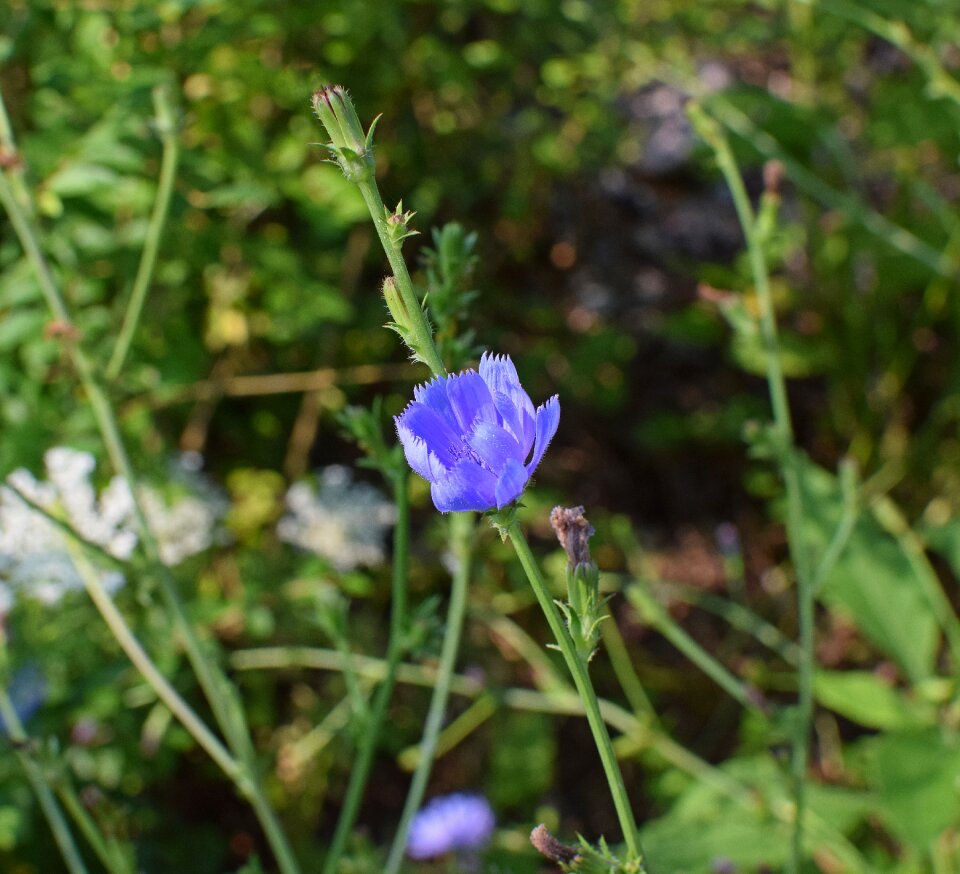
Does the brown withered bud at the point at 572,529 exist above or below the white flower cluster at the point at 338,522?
above

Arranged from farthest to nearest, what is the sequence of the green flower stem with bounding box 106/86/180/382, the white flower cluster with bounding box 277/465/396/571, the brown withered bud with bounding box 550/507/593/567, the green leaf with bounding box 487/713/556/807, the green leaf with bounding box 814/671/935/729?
the green leaf with bounding box 487/713/556/807 → the white flower cluster with bounding box 277/465/396/571 → the green leaf with bounding box 814/671/935/729 → the green flower stem with bounding box 106/86/180/382 → the brown withered bud with bounding box 550/507/593/567

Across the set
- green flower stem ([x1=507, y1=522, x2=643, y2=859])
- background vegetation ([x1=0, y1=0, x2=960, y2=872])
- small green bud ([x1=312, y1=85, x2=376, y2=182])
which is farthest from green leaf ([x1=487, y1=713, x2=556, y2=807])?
small green bud ([x1=312, y1=85, x2=376, y2=182])

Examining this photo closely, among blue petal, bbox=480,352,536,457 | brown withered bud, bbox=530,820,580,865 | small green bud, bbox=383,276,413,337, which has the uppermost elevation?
small green bud, bbox=383,276,413,337

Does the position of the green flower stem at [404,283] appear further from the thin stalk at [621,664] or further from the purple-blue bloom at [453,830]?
the thin stalk at [621,664]

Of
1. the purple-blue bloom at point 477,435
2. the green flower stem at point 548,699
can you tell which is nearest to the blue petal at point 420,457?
the purple-blue bloom at point 477,435

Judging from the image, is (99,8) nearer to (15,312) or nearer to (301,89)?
(301,89)

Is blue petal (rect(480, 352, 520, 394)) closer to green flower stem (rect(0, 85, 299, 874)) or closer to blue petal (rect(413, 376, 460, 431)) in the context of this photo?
blue petal (rect(413, 376, 460, 431))

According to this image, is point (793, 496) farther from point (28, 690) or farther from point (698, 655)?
point (28, 690)
